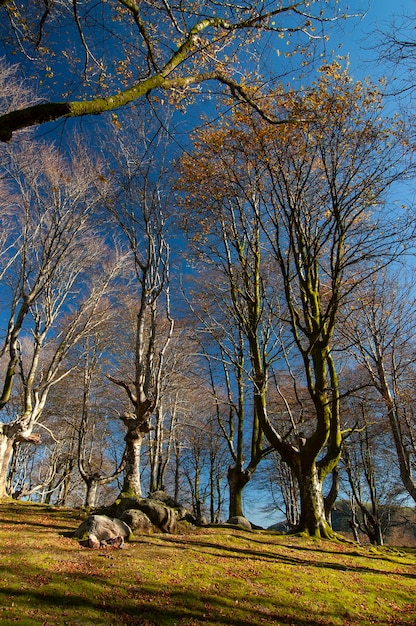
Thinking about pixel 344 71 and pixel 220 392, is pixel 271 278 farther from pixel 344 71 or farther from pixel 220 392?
pixel 220 392

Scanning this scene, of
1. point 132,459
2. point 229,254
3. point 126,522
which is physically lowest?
point 126,522

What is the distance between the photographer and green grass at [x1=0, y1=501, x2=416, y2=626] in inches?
149

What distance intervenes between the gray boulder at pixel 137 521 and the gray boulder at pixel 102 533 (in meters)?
0.89

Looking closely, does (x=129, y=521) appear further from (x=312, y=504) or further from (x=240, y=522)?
(x=312, y=504)

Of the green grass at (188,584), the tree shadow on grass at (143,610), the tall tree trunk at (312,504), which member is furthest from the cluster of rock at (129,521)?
the tree shadow on grass at (143,610)

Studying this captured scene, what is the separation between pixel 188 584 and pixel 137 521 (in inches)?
132

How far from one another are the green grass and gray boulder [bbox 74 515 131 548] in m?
0.20

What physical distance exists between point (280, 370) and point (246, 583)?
11.7 meters

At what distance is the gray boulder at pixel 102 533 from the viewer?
6.09m

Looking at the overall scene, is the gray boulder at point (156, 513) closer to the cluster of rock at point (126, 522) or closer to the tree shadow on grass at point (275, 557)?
the cluster of rock at point (126, 522)

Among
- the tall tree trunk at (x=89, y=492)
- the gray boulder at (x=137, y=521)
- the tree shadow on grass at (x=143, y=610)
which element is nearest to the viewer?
the tree shadow on grass at (x=143, y=610)

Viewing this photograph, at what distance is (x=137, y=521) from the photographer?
25.3ft

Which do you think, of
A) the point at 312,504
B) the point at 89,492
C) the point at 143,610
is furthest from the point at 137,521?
the point at 89,492

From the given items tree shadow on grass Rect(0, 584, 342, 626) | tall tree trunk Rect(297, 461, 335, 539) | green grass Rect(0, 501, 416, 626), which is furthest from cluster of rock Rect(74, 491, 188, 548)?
tall tree trunk Rect(297, 461, 335, 539)
